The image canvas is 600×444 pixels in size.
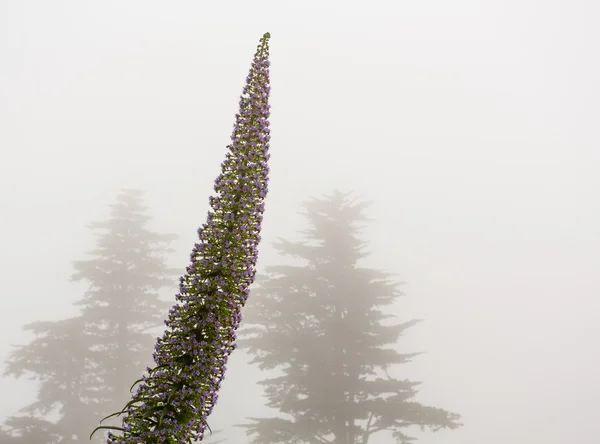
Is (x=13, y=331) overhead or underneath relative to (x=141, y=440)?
overhead


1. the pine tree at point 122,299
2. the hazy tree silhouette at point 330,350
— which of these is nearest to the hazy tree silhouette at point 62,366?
the pine tree at point 122,299

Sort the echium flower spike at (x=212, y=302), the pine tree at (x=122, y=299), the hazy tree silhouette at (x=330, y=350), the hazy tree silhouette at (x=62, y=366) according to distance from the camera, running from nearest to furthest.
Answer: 1. the echium flower spike at (x=212, y=302)
2. the hazy tree silhouette at (x=330, y=350)
3. the hazy tree silhouette at (x=62, y=366)
4. the pine tree at (x=122, y=299)

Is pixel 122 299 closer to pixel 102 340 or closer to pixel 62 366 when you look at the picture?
pixel 102 340

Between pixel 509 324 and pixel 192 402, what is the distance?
182039mm

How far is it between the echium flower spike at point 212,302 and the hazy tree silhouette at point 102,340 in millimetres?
22575

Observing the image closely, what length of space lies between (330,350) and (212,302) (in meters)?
20.8

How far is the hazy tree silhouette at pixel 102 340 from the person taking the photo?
91.2 feet

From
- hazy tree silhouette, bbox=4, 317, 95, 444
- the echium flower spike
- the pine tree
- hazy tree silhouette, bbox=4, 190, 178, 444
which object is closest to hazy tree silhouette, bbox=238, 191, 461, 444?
the pine tree

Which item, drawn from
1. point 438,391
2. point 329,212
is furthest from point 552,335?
point 329,212

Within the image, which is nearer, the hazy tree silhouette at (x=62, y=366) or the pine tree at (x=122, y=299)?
the hazy tree silhouette at (x=62, y=366)

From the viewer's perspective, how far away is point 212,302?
3.96 meters

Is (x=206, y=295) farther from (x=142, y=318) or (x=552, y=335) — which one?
(x=552, y=335)

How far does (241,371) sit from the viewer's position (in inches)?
5064

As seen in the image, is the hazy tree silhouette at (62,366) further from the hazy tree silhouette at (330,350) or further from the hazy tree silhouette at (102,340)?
the hazy tree silhouette at (330,350)
